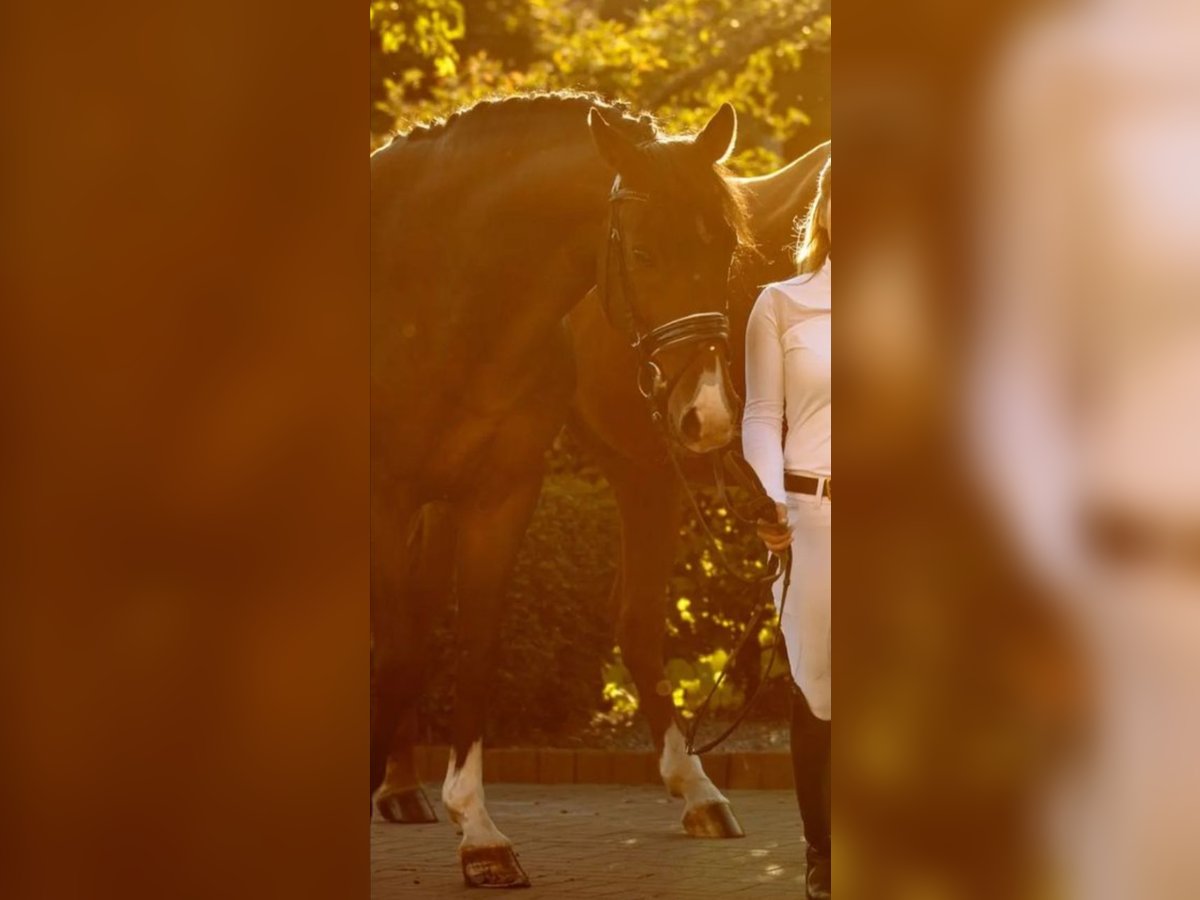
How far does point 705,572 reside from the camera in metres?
5.21

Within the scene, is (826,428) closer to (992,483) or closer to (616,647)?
(992,483)

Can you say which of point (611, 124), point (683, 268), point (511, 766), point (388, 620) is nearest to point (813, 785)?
point (511, 766)

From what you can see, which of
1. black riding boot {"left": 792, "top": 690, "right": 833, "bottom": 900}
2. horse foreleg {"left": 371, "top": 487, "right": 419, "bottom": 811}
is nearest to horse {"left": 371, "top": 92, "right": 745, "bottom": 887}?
horse foreleg {"left": 371, "top": 487, "right": 419, "bottom": 811}

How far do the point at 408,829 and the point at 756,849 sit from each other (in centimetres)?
109

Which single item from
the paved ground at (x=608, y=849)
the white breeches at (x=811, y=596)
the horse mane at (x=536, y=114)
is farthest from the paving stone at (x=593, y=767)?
the horse mane at (x=536, y=114)

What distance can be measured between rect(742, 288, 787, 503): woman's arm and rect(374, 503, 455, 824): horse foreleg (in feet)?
3.31

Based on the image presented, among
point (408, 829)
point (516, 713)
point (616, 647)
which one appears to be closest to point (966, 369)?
point (616, 647)

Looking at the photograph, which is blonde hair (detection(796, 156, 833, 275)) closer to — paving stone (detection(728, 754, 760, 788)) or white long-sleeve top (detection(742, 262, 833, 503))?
white long-sleeve top (detection(742, 262, 833, 503))

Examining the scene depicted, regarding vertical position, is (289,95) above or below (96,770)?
above

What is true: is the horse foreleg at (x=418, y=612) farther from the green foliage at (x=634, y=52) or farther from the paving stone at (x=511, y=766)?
the green foliage at (x=634, y=52)

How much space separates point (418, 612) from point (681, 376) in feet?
3.72

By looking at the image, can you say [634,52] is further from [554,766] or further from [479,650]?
[554,766]

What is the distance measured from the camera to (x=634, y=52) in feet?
16.9

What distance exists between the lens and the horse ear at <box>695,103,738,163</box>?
16.9 ft
